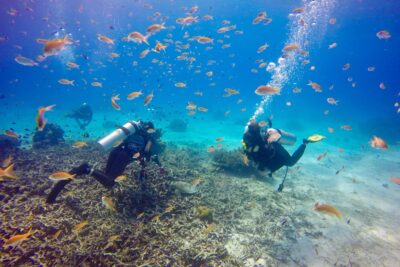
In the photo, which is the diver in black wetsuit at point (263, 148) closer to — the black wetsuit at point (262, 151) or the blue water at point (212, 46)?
the black wetsuit at point (262, 151)

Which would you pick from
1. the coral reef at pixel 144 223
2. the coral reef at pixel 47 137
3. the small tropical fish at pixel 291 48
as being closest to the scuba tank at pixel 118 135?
the coral reef at pixel 144 223

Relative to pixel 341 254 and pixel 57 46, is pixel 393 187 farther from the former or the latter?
pixel 57 46

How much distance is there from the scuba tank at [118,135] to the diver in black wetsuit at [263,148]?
306 centimetres

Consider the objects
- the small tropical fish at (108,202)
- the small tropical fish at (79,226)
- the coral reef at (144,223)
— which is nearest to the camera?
the coral reef at (144,223)

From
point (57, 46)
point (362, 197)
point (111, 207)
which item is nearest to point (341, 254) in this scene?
point (362, 197)

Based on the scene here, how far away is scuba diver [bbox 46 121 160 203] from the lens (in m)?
6.29

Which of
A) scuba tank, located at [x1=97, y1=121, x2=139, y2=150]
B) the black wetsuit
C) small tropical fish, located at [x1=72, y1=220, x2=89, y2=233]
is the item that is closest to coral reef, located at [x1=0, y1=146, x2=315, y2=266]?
small tropical fish, located at [x1=72, y1=220, x2=89, y2=233]

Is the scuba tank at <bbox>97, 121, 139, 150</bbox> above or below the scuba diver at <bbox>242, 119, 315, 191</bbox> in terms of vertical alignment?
above

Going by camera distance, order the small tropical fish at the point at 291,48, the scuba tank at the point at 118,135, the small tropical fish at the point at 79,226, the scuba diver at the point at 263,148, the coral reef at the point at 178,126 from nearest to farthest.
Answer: the small tropical fish at the point at 79,226, the scuba tank at the point at 118,135, the scuba diver at the point at 263,148, the small tropical fish at the point at 291,48, the coral reef at the point at 178,126

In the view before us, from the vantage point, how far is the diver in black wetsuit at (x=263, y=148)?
6.39 meters

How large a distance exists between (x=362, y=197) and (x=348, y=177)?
2738mm

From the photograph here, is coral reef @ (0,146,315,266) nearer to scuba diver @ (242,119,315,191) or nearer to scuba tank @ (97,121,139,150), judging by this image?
scuba tank @ (97,121,139,150)

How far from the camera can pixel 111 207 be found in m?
5.71

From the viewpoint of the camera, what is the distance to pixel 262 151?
6.54m
